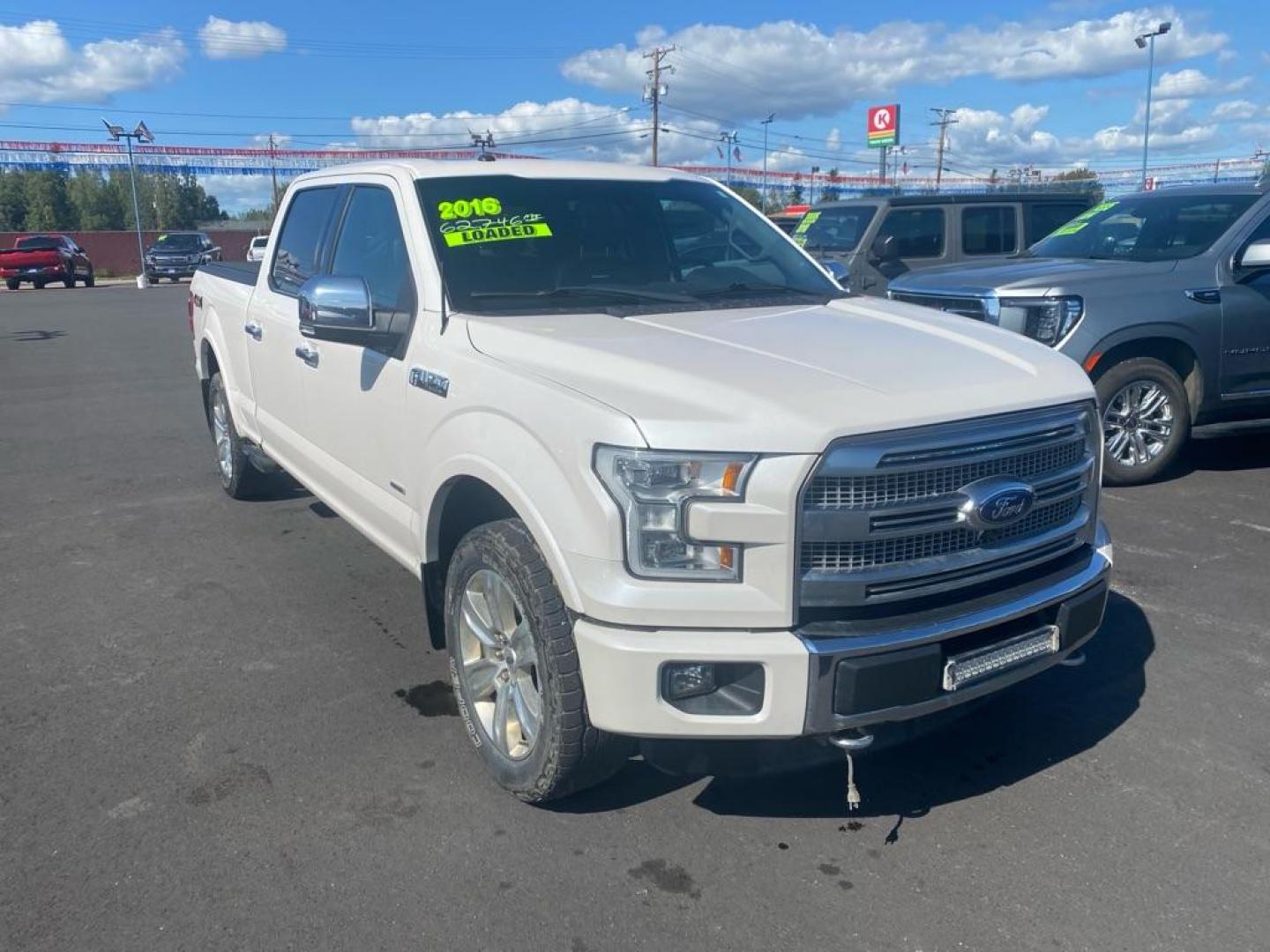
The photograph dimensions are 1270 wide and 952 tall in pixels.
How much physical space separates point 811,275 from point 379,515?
2117 millimetres

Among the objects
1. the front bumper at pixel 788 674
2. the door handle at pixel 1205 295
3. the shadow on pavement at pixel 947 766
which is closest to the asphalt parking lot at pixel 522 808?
the shadow on pavement at pixel 947 766

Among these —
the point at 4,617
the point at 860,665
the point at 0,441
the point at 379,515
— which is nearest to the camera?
the point at 860,665

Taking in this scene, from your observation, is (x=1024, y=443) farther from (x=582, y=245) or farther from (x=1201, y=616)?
(x=1201, y=616)

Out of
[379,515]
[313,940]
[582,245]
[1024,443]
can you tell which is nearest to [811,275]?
[582,245]

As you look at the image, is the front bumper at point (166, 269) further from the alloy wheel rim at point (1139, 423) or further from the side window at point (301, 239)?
the alloy wheel rim at point (1139, 423)

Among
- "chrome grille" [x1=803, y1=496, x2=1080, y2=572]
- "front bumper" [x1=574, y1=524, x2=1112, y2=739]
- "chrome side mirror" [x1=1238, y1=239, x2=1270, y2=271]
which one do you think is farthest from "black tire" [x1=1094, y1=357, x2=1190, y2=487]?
"front bumper" [x1=574, y1=524, x2=1112, y2=739]

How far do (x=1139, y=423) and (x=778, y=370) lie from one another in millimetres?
4910

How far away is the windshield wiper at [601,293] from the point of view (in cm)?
390

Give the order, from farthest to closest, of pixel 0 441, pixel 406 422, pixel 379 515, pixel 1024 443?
pixel 0 441 < pixel 379 515 < pixel 406 422 < pixel 1024 443

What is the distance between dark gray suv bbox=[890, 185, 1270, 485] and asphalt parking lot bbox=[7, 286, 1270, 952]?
5.70 ft

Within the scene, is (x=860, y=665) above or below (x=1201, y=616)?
above

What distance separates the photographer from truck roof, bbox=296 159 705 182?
14.1 feet

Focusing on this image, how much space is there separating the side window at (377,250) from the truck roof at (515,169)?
14cm

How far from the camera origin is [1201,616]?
4742 millimetres
